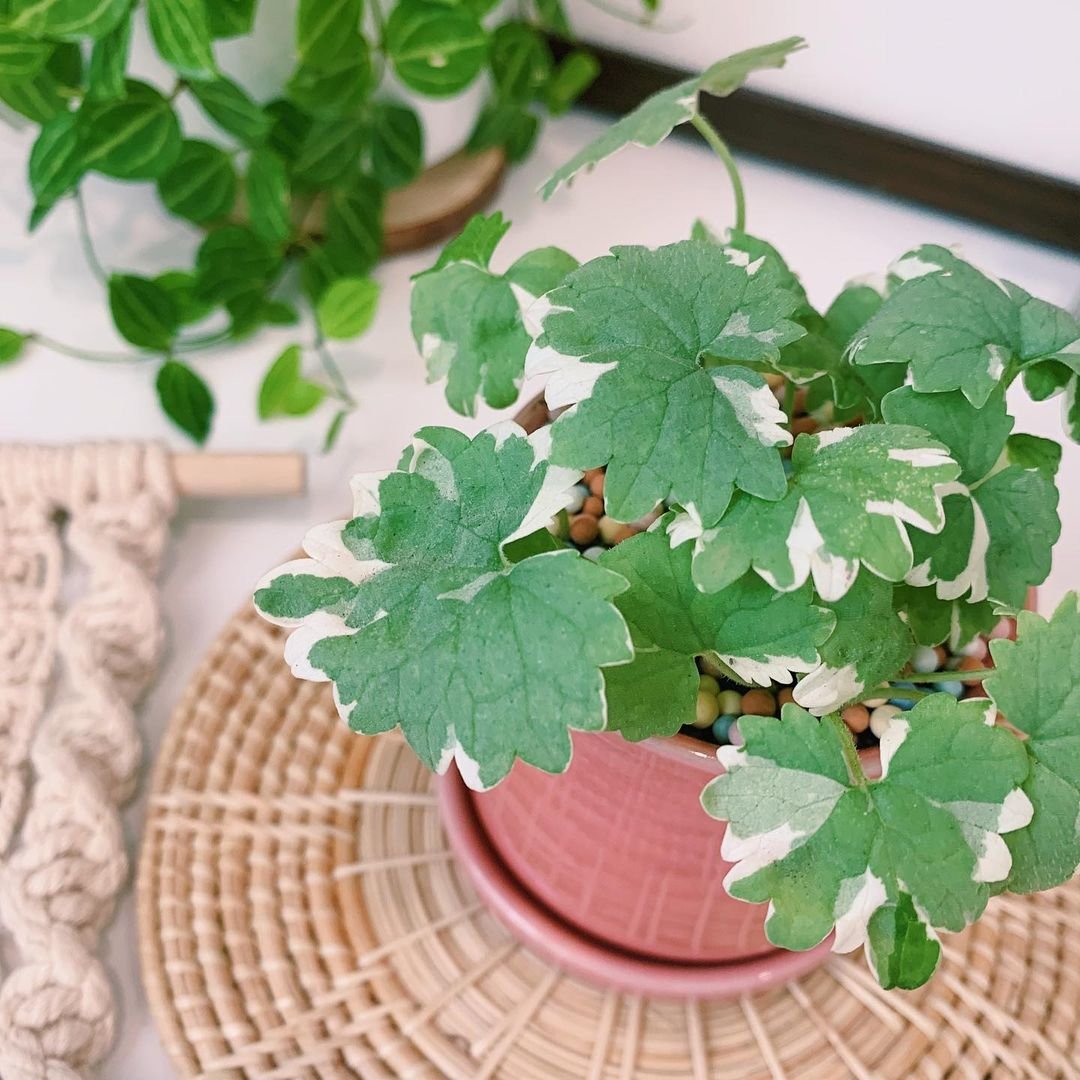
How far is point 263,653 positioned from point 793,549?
0.41 metres

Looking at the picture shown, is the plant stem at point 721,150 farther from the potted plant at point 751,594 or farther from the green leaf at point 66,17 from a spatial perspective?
the green leaf at point 66,17

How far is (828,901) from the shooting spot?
342 millimetres

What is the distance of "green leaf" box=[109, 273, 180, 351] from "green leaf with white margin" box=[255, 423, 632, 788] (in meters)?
0.48

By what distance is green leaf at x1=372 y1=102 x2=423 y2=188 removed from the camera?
768 mm

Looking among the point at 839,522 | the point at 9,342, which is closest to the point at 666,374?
the point at 839,522

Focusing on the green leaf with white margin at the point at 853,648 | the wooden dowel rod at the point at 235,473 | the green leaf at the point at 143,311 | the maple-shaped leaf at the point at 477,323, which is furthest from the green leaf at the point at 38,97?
the green leaf with white margin at the point at 853,648

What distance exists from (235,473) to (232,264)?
0.17 meters

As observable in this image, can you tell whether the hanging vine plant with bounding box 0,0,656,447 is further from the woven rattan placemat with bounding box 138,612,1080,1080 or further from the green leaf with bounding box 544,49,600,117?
the woven rattan placemat with bounding box 138,612,1080,1080

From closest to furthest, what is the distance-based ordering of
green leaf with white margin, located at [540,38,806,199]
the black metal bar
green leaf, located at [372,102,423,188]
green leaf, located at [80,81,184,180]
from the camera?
green leaf with white margin, located at [540,38,806,199]
green leaf, located at [80,81,184,180]
green leaf, located at [372,102,423,188]
the black metal bar

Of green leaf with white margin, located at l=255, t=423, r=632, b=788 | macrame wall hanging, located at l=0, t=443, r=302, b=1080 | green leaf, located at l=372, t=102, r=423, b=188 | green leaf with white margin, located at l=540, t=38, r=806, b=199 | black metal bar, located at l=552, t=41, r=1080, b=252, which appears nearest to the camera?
green leaf with white margin, located at l=255, t=423, r=632, b=788

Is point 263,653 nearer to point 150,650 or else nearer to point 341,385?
point 150,650

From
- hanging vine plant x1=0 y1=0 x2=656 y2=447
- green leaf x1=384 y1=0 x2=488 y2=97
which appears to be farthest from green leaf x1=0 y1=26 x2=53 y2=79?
green leaf x1=384 y1=0 x2=488 y2=97

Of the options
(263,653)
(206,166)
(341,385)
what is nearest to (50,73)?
(206,166)

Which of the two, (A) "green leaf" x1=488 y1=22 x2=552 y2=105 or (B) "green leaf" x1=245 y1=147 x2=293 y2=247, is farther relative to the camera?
(A) "green leaf" x1=488 y1=22 x2=552 y2=105
